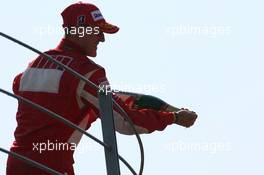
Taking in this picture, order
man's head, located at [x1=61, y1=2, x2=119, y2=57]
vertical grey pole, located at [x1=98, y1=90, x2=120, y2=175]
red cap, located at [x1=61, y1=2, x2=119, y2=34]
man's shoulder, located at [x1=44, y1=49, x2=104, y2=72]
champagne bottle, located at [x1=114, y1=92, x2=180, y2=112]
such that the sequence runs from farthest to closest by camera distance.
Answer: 1. red cap, located at [x1=61, y1=2, x2=119, y2=34]
2. man's head, located at [x1=61, y1=2, x2=119, y2=57]
3. champagne bottle, located at [x1=114, y1=92, x2=180, y2=112]
4. man's shoulder, located at [x1=44, y1=49, x2=104, y2=72]
5. vertical grey pole, located at [x1=98, y1=90, x2=120, y2=175]

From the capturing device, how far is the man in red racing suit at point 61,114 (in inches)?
282

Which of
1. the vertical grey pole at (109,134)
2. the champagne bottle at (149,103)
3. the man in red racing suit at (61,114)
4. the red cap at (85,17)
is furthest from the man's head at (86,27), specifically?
the vertical grey pole at (109,134)

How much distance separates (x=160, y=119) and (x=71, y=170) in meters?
0.79

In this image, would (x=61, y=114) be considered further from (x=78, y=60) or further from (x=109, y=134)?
(x=109, y=134)

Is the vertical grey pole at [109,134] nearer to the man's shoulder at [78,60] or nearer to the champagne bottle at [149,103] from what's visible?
the man's shoulder at [78,60]

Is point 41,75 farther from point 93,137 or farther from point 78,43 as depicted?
point 93,137

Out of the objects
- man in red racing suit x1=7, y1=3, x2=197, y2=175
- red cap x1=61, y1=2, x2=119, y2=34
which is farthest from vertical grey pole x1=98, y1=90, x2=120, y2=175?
red cap x1=61, y1=2, x2=119, y2=34

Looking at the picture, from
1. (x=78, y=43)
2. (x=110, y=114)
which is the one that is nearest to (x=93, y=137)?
(x=110, y=114)

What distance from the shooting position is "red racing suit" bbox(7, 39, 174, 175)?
717 cm

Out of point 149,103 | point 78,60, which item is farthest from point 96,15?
point 149,103

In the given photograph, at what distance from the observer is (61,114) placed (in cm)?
727

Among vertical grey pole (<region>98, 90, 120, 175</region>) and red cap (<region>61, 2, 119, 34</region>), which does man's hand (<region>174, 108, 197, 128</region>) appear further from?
vertical grey pole (<region>98, 90, 120, 175</region>)

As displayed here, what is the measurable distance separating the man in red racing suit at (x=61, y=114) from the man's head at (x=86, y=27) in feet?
0.52

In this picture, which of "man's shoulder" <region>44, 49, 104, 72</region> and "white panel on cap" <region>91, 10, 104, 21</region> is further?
"white panel on cap" <region>91, 10, 104, 21</region>
